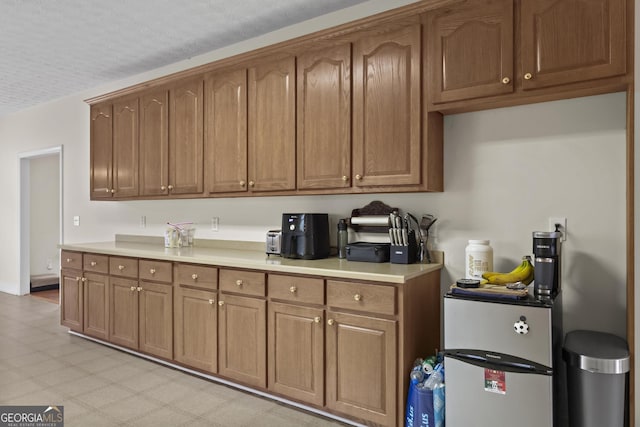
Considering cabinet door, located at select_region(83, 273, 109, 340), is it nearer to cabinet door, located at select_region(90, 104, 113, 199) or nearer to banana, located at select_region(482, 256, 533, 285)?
cabinet door, located at select_region(90, 104, 113, 199)

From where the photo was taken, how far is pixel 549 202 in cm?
233

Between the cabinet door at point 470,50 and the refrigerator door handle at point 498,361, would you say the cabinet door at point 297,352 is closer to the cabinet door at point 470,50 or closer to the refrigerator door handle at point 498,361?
the refrigerator door handle at point 498,361

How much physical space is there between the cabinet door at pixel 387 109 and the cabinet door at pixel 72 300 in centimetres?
296

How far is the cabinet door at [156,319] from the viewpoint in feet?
10.6

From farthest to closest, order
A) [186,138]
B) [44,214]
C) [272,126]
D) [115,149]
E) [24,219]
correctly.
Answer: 1. [44,214]
2. [24,219]
3. [115,149]
4. [186,138]
5. [272,126]

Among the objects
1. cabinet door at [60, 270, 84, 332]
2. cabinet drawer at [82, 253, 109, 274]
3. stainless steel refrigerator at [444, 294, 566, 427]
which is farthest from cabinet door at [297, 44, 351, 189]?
cabinet door at [60, 270, 84, 332]

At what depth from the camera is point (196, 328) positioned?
3.05m

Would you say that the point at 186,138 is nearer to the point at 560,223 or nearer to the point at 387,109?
the point at 387,109

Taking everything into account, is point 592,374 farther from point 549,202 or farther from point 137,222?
point 137,222

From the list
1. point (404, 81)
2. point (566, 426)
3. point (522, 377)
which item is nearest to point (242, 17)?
point (404, 81)

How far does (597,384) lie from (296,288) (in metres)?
1.53

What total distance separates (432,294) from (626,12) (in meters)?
1.66

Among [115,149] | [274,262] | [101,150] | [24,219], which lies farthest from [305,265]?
[24,219]

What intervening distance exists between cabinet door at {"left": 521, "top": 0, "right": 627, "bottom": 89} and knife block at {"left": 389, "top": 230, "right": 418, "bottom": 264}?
3.39ft
